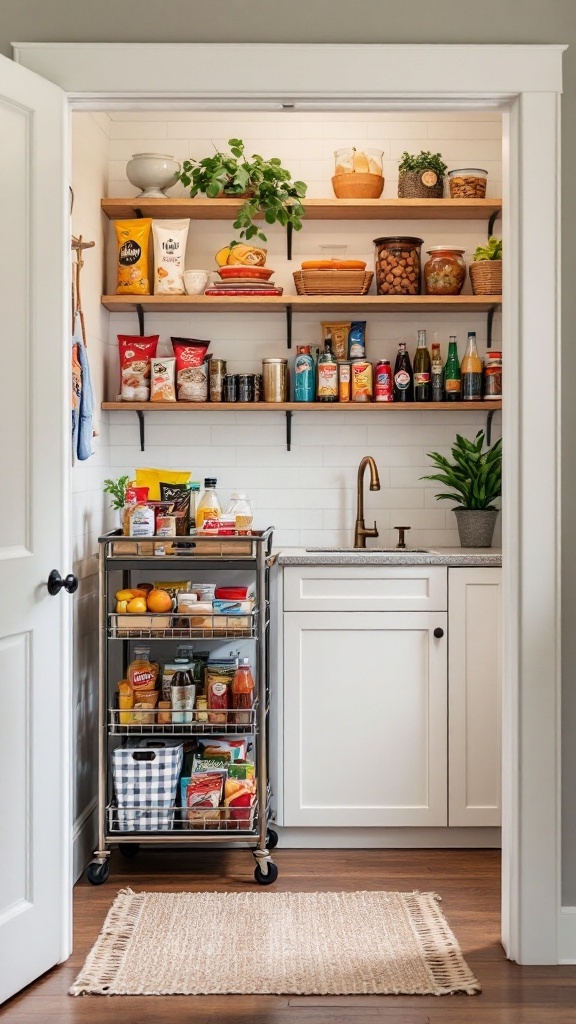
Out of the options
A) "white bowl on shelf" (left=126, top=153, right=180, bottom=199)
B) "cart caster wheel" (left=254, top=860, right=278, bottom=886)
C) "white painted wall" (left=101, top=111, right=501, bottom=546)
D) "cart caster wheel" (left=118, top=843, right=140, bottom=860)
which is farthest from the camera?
"white painted wall" (left=101, top=111, right=501, bottom=546)

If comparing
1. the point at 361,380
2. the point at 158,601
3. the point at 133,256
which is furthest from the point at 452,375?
the point at 158,601

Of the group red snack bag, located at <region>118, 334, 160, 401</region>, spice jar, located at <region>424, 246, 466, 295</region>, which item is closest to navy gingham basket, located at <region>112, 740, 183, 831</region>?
red snack bag, located at <region>118, 334, 160, 401</region>

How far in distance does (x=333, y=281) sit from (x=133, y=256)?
2.46 ft

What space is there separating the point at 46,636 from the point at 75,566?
80cm

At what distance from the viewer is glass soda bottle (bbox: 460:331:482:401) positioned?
3.83 m

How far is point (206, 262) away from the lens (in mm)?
3963

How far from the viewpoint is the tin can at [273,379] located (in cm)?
382

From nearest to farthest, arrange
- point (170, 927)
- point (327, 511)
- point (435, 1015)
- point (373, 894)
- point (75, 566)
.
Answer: point (435, 1015)
point (170, 927)
point (373, 894)
point (75, 566)
point (327, 511)

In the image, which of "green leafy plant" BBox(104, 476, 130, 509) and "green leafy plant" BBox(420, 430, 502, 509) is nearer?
"green leafy plant" BBox(104, 476, 130, 509)

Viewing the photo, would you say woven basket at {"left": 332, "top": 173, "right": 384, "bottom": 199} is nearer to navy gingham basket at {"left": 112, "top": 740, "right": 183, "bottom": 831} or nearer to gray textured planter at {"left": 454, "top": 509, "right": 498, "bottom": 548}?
gray textured planter at {"left": 454, "top": 509, "right": 498, "bottom": 548}

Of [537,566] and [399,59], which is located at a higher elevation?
[399,59]

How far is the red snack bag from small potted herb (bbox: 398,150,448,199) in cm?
111

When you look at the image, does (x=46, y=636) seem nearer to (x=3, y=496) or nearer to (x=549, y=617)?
(x=3, y=496)

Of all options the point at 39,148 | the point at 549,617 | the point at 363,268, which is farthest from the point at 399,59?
the point at 549,617
